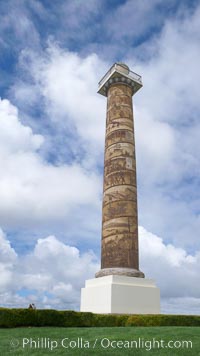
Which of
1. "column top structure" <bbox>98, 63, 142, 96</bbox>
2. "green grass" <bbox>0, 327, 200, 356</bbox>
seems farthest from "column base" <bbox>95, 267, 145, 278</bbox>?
"column top structure" <bbox>98, 63, 142, 96</bbox>

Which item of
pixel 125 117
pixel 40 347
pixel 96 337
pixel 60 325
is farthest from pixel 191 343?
pixel 125 117

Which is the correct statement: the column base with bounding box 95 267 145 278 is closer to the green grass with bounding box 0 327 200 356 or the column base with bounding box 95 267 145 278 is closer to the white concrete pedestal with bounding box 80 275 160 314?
the white concrete pedestal with bounding box 80 275 160 314

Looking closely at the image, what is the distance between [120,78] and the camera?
19.3m

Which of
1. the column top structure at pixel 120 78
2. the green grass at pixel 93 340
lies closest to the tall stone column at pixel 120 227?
the column top structure at pixel 120 78

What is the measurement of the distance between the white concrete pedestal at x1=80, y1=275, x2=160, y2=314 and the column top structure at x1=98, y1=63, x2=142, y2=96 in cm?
1030

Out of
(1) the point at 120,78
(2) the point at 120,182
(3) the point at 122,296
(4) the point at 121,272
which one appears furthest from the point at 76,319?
(1) the point at 120,78

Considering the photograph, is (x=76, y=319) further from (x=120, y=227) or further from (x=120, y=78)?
(x=120, y=78)

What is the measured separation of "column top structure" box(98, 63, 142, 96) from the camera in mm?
19203

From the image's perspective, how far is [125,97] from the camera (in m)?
19.0

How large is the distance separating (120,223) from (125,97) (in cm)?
687

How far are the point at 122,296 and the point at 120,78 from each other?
11131 mm

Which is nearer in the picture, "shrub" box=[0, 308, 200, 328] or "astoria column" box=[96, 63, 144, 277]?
"shrub" box=[0, 308, 200, 328]

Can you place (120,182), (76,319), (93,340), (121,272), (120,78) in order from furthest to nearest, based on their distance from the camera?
1. (120,78)
2. (120,182)
3. (121,272)
4. (76,319)
5. (93,340)

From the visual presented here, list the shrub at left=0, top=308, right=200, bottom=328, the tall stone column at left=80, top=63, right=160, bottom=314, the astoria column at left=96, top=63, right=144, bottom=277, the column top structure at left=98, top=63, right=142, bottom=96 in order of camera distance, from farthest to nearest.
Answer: the column top structure at left=98, top=63, right=142, bottom=96
the astoria column at left=96, top=63, right=144, bottom=277
the tall stone column at left=80, top=63, right=160, bottom=314
the shrub at left=0, top=308, right=200, bottom=328
